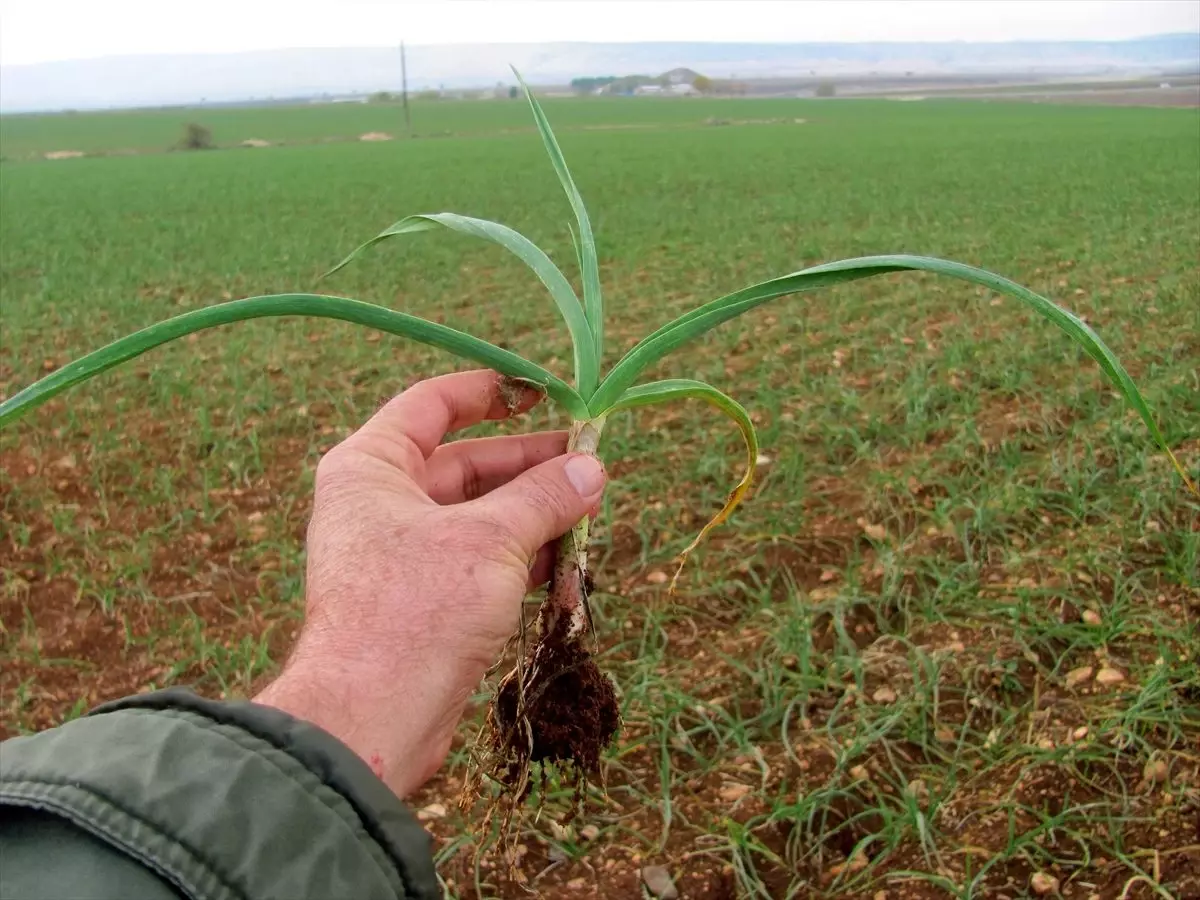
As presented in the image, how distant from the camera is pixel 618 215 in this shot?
41.1 ft

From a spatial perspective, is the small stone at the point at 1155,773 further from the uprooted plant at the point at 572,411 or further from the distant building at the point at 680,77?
the distant building at the point at 680,77

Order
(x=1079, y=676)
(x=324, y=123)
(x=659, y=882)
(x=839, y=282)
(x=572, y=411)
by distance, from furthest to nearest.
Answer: (x=324, y=123), (x=1079, y=676), (x=659, y=882), (x=572, y=411), (x=839, y=282)

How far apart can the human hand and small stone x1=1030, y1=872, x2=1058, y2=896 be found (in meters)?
1.13

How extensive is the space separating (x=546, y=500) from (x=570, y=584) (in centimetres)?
23

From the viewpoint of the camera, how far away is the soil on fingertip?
152 centimetres

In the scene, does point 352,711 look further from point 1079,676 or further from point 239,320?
point 1079,676

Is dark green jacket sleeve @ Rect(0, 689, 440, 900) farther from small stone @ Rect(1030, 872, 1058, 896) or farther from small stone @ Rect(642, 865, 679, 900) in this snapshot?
small stone @ Rect(1030, 872, 1058, 896)

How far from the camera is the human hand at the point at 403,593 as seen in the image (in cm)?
113

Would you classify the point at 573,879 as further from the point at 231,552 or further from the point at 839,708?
the point at 231,552

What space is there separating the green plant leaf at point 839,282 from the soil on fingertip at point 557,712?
41 centimetres

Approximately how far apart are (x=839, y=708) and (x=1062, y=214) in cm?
999

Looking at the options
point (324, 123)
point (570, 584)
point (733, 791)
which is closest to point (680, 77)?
Result: point (324, 123)

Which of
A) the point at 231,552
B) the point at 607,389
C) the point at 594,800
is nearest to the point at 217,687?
the point at 231,552

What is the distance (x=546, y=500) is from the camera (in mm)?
1335
